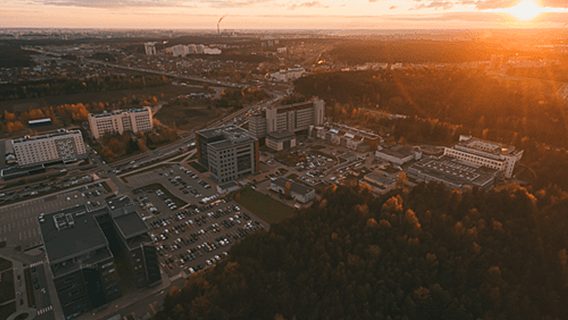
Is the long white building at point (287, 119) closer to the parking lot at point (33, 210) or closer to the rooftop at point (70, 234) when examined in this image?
Result: the parking lot at point (33, 210)

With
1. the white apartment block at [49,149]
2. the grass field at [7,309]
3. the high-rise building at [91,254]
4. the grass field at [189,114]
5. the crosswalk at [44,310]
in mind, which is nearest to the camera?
the high-rise building at [91,254]

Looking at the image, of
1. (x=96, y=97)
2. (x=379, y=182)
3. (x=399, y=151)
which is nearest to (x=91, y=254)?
(x=379, y=182)

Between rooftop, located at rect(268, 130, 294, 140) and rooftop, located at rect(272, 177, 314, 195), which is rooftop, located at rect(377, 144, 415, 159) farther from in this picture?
rooftop, located at rect(272, 177, 314, 195)

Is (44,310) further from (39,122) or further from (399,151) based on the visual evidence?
(39,122)

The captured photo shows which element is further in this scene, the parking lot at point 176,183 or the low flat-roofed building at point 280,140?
the low flat-roofed building at point 280,140

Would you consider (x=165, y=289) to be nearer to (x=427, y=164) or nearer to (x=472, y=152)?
(x=427, y=164)

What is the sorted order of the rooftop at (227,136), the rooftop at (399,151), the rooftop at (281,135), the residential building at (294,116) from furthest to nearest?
the residential building at (294,116), the rooftop at (281,135), the rooftop at (399,151), the rooftop at (227,136)

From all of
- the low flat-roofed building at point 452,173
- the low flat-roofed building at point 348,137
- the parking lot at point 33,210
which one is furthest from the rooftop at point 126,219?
the low flat-roofed building at point 348,137

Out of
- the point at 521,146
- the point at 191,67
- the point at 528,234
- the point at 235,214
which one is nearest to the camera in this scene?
the point at 528,234

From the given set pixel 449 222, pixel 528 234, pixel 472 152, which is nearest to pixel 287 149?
pixel 472 152
